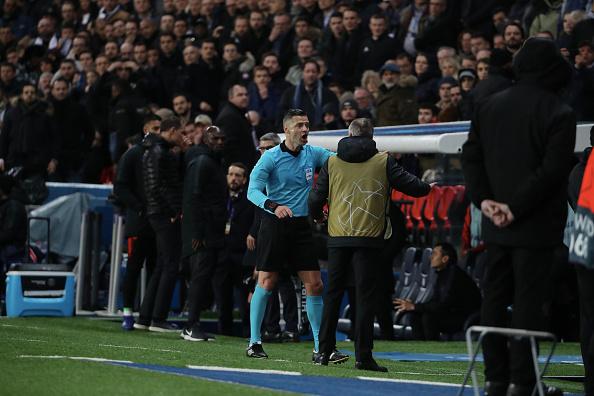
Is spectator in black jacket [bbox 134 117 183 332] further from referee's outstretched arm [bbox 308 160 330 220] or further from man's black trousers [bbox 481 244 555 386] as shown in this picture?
man's black trousers [bbox 481 244 555 386]

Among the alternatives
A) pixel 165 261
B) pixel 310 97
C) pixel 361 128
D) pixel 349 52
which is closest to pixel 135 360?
pixel 361 128

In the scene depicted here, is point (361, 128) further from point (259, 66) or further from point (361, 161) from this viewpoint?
point (259, 66)

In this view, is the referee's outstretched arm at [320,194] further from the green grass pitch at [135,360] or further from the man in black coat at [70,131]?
the man in black coat at [70,131]

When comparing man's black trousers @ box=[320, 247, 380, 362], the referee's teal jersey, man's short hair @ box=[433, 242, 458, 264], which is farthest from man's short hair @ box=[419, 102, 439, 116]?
man's black trousers @ box=[320, 247, 380, 362]

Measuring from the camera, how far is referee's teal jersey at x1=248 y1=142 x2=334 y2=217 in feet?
41.4

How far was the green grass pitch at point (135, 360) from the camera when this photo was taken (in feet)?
29.3

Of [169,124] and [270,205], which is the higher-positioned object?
[169,124]

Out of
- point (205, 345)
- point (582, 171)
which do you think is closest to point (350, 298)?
point (205, 345)

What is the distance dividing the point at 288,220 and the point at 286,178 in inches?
14.9

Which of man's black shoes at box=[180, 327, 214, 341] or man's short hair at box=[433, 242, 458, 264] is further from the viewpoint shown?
man's short hair at box=[433, 242, 458, 264]

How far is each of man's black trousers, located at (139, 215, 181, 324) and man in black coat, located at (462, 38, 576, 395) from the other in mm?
7751

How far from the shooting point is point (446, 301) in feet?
57.4

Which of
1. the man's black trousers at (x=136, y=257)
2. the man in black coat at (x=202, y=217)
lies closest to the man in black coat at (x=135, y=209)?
the man's black trousers at (x=136, y=257)

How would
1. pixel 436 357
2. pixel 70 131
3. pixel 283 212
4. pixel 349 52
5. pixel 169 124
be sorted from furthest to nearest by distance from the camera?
pixel 70 131 → pixel 349 52 → pixel 169 124 → pixel 436 357 → pixel 283 212
